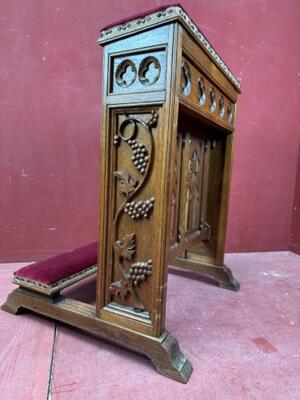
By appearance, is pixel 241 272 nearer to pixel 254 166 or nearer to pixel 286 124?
pixel 254 166

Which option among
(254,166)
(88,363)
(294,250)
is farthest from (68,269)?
(294,250)

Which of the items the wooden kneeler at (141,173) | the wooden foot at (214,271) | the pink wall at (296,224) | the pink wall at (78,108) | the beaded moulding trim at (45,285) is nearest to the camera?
the wooden kneeler at (141,173)

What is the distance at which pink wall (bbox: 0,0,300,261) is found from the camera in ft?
5.12

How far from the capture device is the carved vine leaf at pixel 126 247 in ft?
2.84

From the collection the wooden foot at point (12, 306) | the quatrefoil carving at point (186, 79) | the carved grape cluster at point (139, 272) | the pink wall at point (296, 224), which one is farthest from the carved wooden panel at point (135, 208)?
the pink wall at point (296, 224)

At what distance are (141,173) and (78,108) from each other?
A: 1.04m

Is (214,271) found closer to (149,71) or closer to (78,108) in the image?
(149,71)

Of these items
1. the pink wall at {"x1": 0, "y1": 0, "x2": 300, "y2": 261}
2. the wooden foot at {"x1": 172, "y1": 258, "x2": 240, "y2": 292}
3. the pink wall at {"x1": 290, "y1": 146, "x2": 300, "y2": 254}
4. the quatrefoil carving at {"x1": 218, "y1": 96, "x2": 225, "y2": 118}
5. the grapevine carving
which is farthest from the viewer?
the pink wall at {"x1": 290, "y1": 146, "x2": 300, "y2": 254}

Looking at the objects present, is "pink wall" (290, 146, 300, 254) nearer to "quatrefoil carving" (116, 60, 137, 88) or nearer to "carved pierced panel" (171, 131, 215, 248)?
"carved pierced panel" (171, 131, 215, 248)

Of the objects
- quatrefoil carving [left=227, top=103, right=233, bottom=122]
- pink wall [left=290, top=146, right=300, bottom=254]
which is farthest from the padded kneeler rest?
pink wall [left=290, top=146, right=300, bottom=254]

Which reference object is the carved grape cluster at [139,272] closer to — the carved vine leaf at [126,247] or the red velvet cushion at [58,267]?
the carved vine leaf at [126,247]

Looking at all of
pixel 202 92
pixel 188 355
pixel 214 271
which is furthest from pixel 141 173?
pixel 214 271

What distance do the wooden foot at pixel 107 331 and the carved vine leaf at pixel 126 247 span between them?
236 mm

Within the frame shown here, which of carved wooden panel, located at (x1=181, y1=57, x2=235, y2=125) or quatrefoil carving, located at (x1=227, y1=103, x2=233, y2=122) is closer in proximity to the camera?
carved wooden panel, located at (x1=181, y1=57, x2=235, y2=125)
